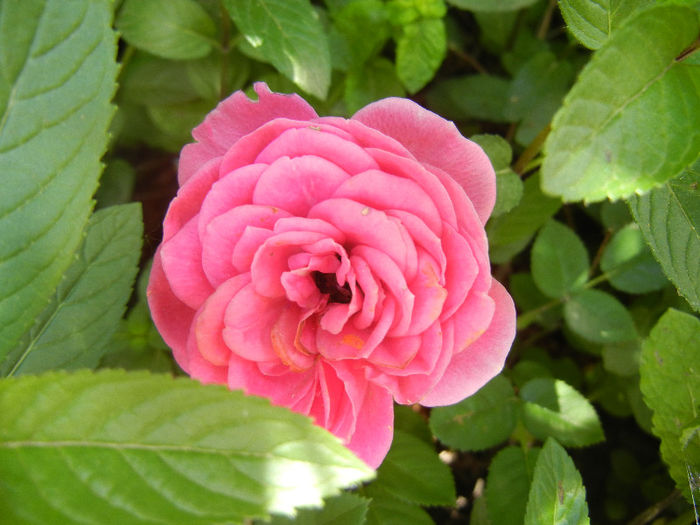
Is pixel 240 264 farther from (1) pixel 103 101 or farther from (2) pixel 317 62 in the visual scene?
(2) pixel 317 62

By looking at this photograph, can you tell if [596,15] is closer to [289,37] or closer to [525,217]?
[525,217]

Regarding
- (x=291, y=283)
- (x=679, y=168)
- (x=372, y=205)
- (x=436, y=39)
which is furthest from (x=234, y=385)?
(x=436, y=39)

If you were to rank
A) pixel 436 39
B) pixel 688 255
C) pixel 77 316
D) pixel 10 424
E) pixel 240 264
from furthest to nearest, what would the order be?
pixel 436 39, pixel 77 316, pixel 688 255, pixel 240 264, pixel 10 424

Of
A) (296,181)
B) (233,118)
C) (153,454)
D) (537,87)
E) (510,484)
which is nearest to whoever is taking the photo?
(153,454)

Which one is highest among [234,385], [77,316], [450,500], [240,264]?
[240,264]

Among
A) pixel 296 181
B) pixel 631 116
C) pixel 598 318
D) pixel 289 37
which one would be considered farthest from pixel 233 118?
pixel 598 318

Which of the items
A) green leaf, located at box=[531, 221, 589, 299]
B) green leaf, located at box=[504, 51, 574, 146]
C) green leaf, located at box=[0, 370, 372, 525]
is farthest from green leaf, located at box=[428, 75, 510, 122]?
green leaf, located at box=[0, 370, 372, 525]

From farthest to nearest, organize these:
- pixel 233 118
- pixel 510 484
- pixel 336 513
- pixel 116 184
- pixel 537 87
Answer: pixel 116 184 → pixel 537 87 → pixel 510 484 → pixel 336 513 → pixel 233 118
